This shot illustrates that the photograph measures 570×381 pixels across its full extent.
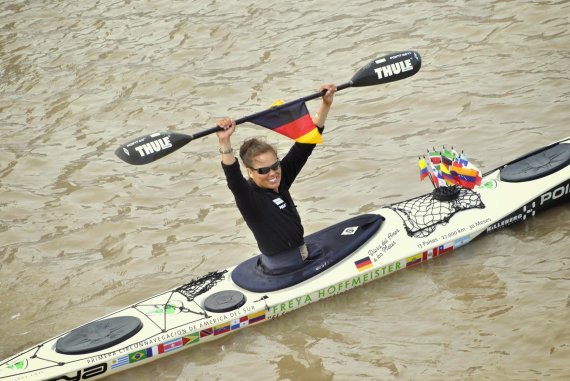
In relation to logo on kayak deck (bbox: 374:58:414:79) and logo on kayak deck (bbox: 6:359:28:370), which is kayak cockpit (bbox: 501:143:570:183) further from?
logo on kayak deck (bbox: 6:359:28:370)

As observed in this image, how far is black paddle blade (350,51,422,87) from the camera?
5770 mm

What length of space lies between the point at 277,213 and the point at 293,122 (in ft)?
2.13

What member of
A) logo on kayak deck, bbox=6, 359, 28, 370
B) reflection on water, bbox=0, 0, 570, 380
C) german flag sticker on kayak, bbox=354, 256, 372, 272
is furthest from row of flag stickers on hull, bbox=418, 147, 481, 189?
logo on kayak deck, bbox=6, 359, 28, 370

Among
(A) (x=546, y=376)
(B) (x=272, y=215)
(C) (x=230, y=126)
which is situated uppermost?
(C) (x=230, y=126)

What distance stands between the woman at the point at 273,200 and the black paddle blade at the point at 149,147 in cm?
47

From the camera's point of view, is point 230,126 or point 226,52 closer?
point 230,126

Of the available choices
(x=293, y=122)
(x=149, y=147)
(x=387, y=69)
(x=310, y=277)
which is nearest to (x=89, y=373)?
(x=149, y=147)

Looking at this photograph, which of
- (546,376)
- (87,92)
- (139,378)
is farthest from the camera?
(87,92)

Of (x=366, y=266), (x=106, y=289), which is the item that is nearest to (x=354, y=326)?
(x=366, y=266)

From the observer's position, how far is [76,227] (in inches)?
301

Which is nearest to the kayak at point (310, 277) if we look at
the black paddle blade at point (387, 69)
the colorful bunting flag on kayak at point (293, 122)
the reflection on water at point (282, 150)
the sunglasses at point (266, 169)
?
the reflection on water at point (282, 150)

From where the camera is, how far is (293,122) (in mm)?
5414

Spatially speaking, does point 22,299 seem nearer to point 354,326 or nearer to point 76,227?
point 76,227

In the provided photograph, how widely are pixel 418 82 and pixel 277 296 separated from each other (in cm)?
437
